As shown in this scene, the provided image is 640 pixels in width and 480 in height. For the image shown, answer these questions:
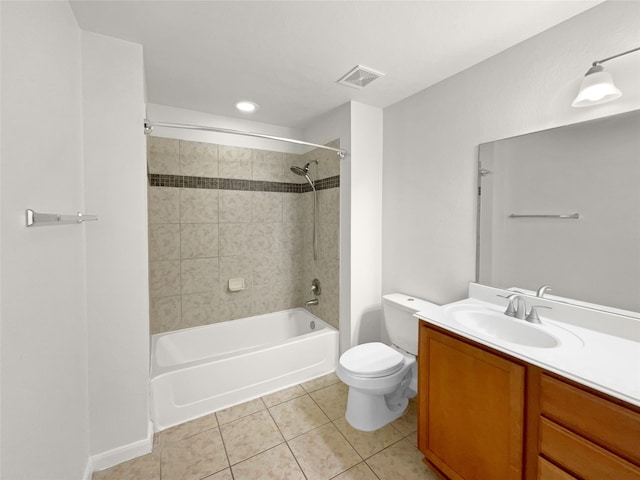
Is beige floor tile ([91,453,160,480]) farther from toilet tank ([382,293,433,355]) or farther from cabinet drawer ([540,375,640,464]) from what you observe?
cabinet drawer ([540,375,640,464])

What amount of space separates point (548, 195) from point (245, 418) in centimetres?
226

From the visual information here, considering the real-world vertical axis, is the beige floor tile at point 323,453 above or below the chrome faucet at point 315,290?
below

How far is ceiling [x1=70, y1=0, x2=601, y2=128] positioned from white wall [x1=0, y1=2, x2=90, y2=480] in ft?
1.19

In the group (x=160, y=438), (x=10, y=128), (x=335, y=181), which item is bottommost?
(x=160, y=438)

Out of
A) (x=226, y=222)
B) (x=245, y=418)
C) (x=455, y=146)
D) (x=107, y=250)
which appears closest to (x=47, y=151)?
(x=107, y=250)

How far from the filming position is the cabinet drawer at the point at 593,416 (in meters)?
0.75

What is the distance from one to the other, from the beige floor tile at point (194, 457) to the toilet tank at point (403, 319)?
130 cm

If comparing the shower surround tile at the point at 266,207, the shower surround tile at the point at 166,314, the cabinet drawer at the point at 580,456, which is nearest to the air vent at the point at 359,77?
the shower surround tile at the point at 266,207

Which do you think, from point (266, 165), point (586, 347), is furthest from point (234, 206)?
point (586, 347)

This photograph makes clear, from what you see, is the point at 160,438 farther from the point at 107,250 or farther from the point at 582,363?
the point at 582,363

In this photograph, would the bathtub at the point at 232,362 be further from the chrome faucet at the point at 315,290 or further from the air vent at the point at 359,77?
the air vent at the point at 359,77

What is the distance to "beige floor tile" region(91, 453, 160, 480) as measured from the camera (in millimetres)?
1416

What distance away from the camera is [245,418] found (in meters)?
1.84

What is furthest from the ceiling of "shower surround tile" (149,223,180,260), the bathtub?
the bathtub
